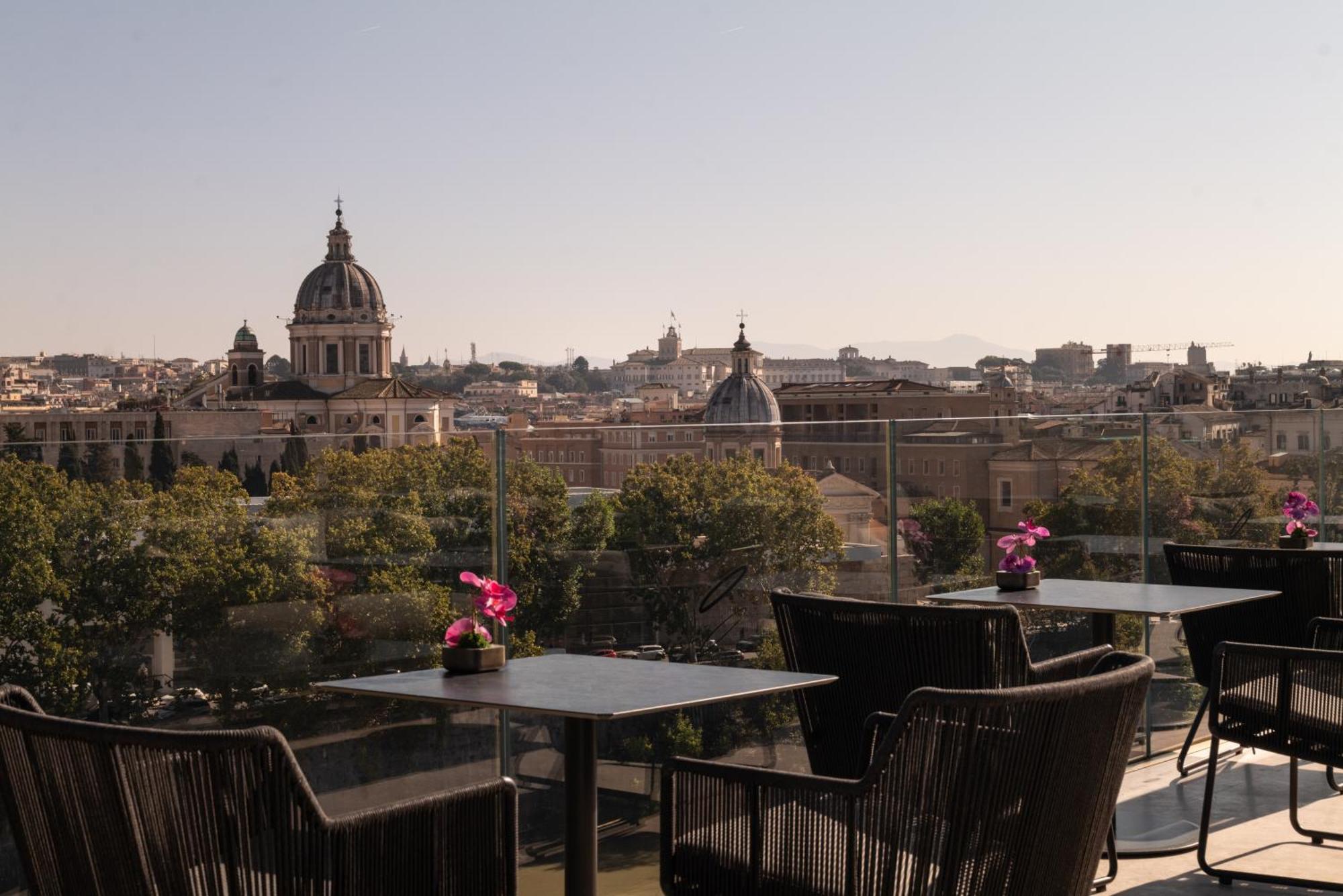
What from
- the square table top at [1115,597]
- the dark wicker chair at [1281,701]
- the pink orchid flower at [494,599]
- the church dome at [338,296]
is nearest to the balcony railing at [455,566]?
the square table top at [1115,597]

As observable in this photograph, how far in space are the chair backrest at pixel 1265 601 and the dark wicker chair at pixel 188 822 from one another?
2989mm

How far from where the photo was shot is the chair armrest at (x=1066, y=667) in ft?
9.89

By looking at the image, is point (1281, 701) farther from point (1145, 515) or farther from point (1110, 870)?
point (1145, 515)

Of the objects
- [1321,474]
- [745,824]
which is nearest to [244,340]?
[1321,474]

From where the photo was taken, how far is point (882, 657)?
10.4ft

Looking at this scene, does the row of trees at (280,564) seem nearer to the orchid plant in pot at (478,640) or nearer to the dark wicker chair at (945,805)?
the orchid plant in pot at (478,640)

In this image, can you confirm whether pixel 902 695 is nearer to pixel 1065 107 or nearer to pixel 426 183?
pixel 1065 107

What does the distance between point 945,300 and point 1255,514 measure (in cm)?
11891

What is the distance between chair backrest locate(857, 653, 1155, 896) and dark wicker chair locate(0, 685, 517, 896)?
612 millimetres

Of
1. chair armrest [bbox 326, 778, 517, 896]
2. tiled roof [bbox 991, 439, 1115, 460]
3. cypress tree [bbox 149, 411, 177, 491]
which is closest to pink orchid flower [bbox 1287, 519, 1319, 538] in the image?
tiled roof [bbox 991, 439, 1115, 460]

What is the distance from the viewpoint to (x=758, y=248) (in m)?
122

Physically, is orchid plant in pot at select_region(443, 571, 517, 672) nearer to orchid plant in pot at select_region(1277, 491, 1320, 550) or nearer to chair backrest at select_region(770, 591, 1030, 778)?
chair backrest at select_region(770, 591, 1030, 778)

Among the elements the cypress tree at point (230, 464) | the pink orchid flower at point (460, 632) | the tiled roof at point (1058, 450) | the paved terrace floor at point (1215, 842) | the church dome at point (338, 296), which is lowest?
the paved terrace floor at point (1215, 842)

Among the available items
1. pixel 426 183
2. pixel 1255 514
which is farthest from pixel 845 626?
pixel 426 183
